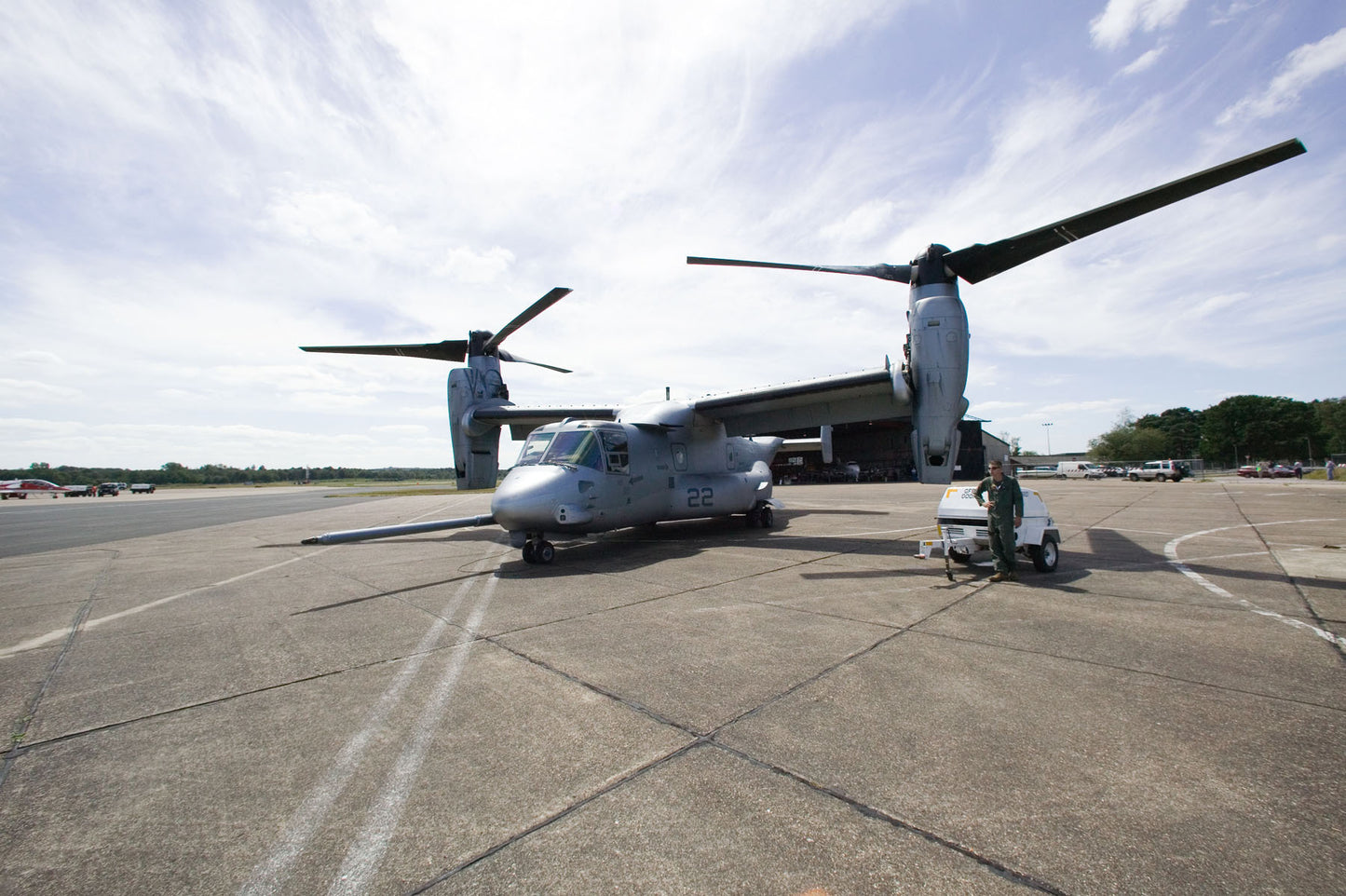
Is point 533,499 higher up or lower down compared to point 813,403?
lower down

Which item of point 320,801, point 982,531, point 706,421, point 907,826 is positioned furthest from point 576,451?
point 907,826

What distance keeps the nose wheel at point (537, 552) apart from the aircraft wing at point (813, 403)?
520cm

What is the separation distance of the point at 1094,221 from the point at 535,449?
9564mm

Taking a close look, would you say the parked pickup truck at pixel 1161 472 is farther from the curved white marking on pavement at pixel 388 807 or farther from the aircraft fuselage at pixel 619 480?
the curved white marking on pavement at pixel 388 807

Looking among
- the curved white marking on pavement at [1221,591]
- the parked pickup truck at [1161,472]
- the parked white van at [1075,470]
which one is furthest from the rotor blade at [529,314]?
the parked white van at [1075,470]

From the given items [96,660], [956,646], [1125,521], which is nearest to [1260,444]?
[1125,521]

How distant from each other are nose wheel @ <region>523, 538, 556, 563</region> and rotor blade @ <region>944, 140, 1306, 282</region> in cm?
810

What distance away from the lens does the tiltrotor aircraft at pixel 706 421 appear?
920cm

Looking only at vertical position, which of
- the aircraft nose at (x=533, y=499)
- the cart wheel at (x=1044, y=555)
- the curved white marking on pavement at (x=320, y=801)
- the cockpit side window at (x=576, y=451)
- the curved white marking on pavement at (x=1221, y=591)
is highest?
the cockpit side window at (x=576, y=451)

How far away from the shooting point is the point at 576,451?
1057 centimetres

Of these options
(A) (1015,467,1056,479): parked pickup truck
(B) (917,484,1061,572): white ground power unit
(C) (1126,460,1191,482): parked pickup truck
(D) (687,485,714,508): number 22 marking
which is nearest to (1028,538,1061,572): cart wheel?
(B) (917,484,1061,572): white ground power unit

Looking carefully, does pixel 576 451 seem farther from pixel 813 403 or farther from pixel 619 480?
pixel 813 403

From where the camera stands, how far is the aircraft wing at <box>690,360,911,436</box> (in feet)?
34.9

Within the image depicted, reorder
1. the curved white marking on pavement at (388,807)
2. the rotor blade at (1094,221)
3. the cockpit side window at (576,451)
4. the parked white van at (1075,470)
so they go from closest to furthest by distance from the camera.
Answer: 1. the curved white marking on pavement at (388,807)
2. the rotor blade at (1094,221)
3. the cockpit side window at (576,451)
4. the parked white van at (1075,470)
